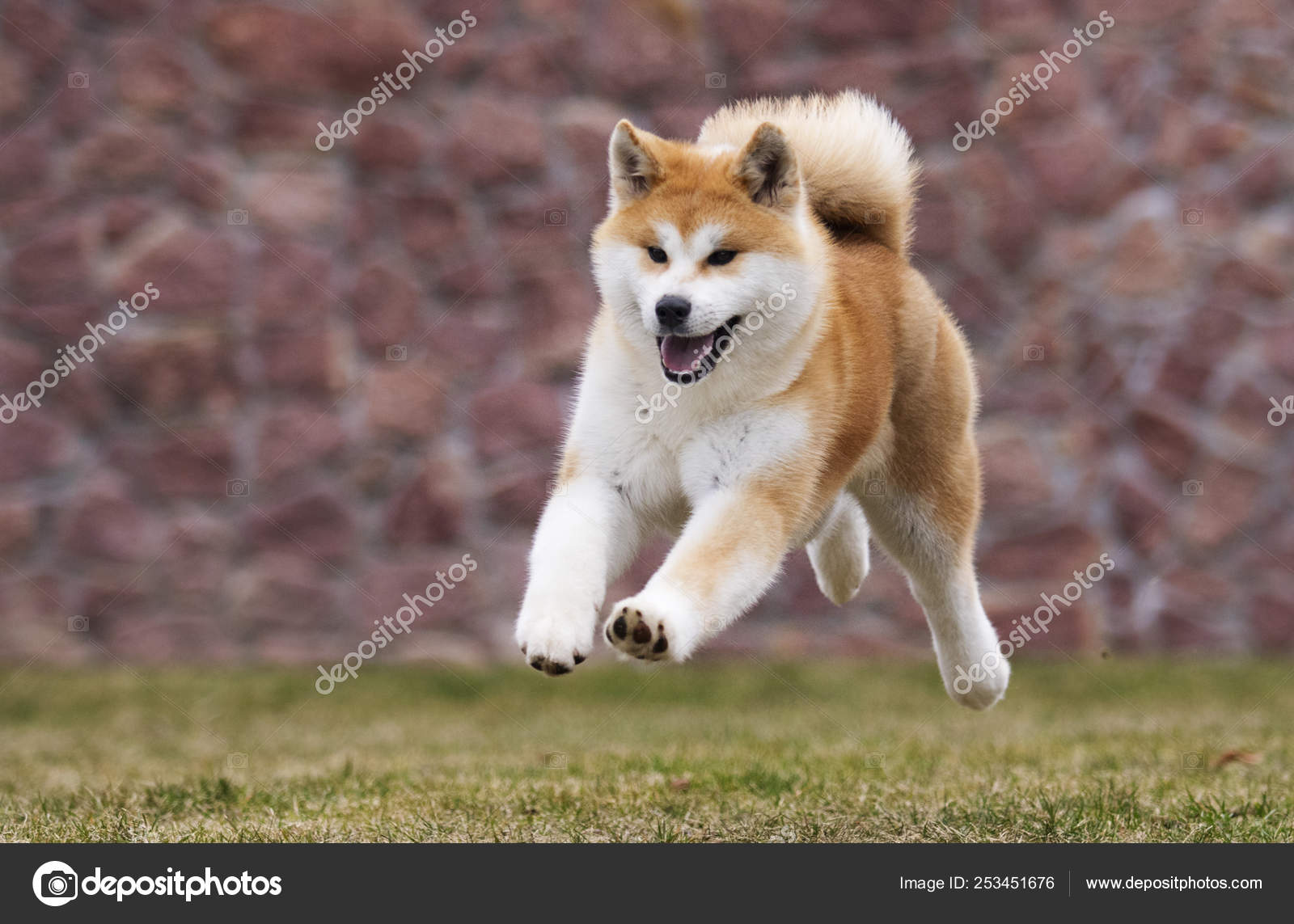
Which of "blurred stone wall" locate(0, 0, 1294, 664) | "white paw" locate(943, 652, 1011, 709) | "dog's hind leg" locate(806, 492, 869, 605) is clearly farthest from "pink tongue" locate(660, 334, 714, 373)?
"blurred stone wall" locate(0, 0, 1294, 664)

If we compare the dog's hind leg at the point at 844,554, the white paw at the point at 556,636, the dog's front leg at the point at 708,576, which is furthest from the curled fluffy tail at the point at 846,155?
the white paw at the point at 556,636

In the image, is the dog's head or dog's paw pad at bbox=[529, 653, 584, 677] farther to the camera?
the dog's head

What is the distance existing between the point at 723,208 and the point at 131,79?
4.51m

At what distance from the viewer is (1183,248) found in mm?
7113

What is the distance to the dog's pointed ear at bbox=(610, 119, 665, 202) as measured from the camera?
323 centimetres

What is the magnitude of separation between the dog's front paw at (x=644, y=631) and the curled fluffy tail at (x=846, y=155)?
1.31 metres

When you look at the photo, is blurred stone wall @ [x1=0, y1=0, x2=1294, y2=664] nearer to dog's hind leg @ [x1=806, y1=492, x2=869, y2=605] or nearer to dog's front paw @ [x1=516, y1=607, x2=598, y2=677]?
dog's hind leg @ [x1=806, y1=492, x2=869, y2=605]

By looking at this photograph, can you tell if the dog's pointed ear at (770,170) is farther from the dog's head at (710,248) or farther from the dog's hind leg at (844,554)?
the dog's hind leg at (844,554)

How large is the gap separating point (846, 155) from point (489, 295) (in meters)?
3.59

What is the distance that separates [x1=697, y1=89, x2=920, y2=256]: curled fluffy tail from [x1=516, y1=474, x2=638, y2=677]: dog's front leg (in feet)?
3.14

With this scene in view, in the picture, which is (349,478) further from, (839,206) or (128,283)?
(839,206)

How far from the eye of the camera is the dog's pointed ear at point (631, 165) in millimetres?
3230
